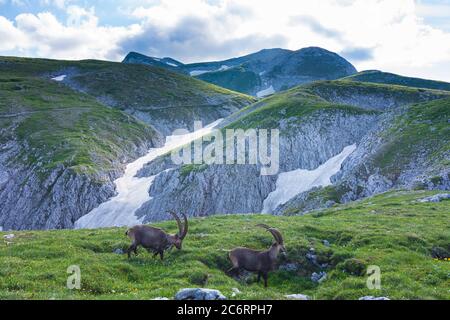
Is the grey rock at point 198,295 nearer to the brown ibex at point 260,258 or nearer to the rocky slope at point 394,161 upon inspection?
the brown ibex at point 260,258

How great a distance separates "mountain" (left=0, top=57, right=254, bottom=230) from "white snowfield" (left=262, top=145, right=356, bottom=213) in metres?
43.5

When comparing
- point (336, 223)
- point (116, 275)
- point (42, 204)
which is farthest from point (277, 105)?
point (116, 275)

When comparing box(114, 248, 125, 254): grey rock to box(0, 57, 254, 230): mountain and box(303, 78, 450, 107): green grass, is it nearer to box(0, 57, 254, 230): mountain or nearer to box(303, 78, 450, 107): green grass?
box(0, 57, 254, 230): mountain

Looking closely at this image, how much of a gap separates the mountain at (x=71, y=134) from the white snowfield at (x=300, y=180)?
43491 mm

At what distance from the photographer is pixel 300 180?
97375mm

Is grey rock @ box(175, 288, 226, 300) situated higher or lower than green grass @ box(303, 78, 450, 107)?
lower

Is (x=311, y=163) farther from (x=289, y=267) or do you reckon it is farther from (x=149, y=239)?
(x=149, y=239)

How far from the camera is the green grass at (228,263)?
1866cm

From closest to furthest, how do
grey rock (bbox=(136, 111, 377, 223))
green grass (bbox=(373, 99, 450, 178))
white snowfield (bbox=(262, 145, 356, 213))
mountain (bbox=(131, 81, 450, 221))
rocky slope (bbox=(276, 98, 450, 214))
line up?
rocky slope (bbox=(276, 98, 450, 214)) < green grass (bbox=(373, 99, 450, 178)) < mountain (bbox=(131, 81, 450, 221)) < white snowfield (bbox=(262, 145, 356, 213)) < grey rock (bbox=(136, 111, 377, 223))

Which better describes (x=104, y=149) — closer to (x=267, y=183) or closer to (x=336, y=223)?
(x=267, y=183)

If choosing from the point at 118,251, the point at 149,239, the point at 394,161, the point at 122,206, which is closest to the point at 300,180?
the point at 394,161

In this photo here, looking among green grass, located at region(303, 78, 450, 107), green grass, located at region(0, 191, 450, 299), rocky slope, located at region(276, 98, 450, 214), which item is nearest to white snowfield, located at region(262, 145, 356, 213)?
rocky slope, located at region(276, 98, 450, 214)

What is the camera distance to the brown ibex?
21938 millimetres
